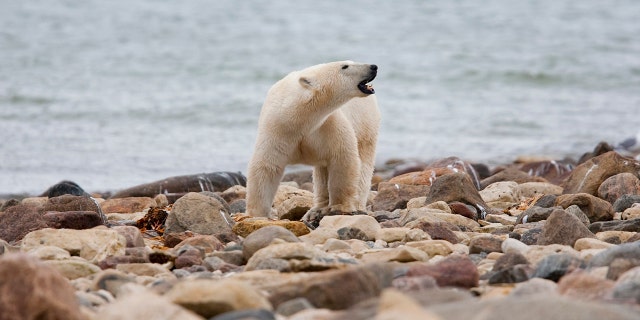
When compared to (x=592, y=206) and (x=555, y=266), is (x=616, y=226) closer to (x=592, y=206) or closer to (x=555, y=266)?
(x=592, y=206)

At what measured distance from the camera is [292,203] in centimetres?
905

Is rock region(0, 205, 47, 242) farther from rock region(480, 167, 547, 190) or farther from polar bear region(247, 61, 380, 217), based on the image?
rock region(480, 167, 547, 190)

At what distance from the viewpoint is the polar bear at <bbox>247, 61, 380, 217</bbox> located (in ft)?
26.3

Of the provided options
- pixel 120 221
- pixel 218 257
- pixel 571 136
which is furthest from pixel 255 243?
pixel 571 136

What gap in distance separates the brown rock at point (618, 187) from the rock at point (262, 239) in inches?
150

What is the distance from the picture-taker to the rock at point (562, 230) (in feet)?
21.1

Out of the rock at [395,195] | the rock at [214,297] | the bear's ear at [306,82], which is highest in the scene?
the bear's ear at [306,82]

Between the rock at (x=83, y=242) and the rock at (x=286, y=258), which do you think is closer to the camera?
the rock at (x=286, y=258)

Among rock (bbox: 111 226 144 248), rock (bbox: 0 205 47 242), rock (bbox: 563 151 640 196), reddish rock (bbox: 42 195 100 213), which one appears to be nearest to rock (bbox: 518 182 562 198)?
rock (bbox: 563 151 640 196)

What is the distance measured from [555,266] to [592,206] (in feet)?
8.95

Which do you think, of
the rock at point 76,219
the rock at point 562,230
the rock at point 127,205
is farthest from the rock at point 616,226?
the rock at point 127,205

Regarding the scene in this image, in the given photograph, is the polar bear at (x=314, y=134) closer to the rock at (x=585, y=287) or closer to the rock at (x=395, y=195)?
the rock at (x=395, y=195)

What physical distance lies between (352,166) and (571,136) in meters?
10.5

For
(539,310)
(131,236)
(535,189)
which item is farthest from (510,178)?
(539,310)
